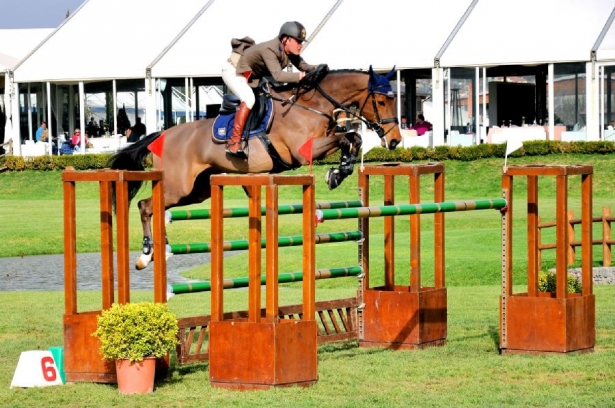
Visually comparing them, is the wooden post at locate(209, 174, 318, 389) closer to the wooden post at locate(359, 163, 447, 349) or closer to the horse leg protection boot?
the wooden post at locate(359, 163, 447, 349)

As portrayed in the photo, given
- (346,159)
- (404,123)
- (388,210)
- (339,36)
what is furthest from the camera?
(404,123)

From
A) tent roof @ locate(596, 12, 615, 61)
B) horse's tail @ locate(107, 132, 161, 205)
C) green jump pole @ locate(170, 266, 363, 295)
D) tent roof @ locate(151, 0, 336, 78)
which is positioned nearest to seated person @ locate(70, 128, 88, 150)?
tent roof @ locate(151, 0, 336, 78)

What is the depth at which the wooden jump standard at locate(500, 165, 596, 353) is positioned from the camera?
8859mm

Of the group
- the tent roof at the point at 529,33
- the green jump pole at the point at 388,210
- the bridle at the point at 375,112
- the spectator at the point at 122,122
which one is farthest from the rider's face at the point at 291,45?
the spectator at the point at 122,122

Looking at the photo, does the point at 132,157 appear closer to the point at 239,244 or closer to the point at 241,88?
the point at 241,88

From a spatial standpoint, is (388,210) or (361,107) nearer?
(388,210)

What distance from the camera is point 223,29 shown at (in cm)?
3766

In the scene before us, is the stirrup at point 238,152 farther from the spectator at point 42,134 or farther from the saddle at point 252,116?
the spectator at point 42,134

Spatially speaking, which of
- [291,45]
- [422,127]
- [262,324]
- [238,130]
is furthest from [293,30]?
[422,127]

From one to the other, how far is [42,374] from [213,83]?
32.5m

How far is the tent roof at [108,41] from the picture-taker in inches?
1476

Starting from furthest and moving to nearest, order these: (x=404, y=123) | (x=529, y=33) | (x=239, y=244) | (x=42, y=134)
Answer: (x=42, y=134) < (x=404, y=123) < (x=529, y=33) < (x=239, y=244)

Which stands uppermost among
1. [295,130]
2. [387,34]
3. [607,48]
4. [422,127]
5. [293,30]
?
[387,34]

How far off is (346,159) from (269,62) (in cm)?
115
